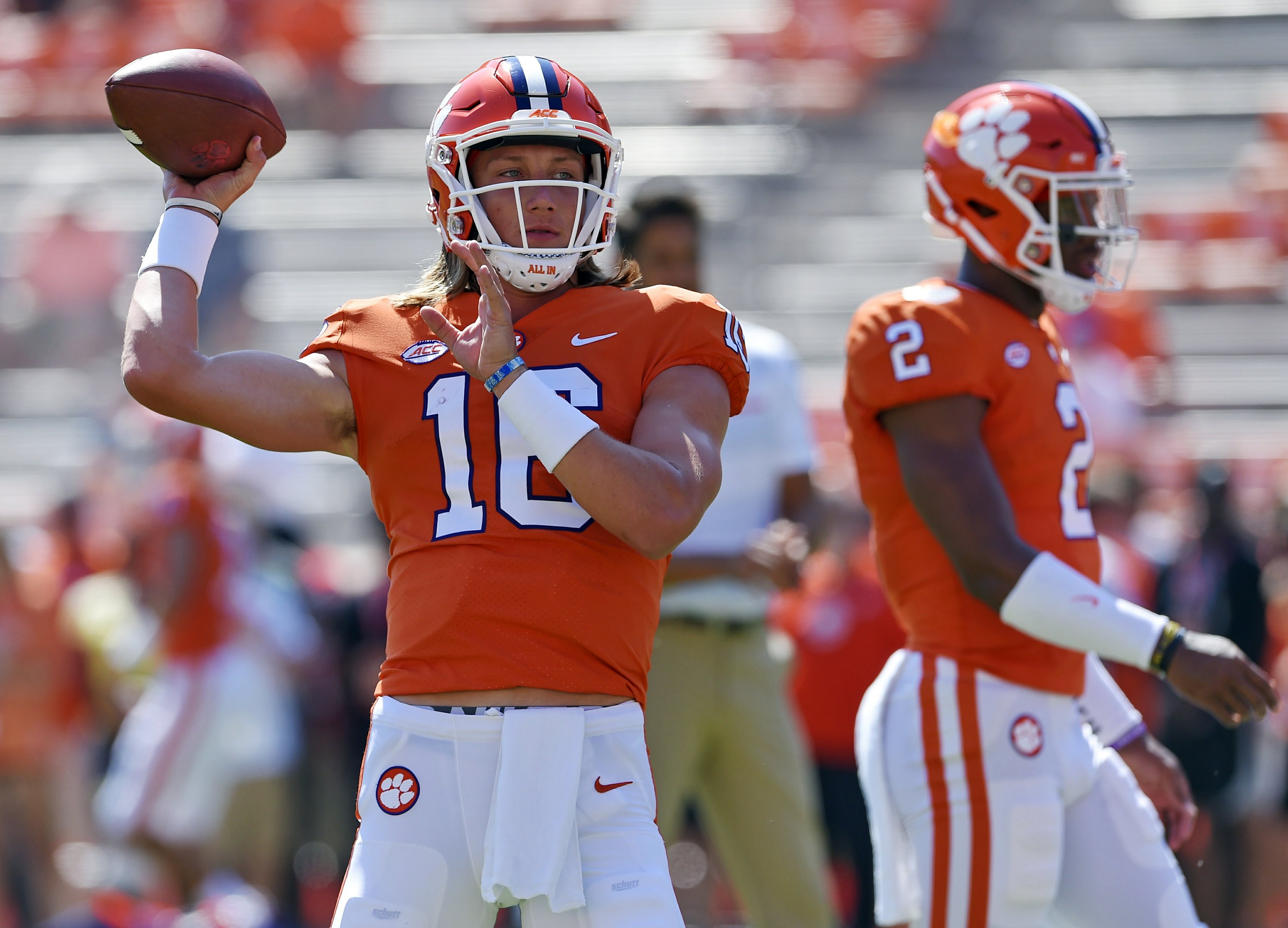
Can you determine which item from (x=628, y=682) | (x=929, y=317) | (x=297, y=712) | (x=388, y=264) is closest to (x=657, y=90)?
(x=388, y=264)

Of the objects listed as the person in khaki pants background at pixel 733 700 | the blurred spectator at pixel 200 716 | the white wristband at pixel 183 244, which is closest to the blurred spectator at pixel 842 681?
the blurred spectator at pixel 200 716

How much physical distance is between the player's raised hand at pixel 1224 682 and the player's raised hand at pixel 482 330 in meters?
1.43

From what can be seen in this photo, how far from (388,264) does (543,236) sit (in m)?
9.79

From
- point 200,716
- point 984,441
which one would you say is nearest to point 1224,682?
point 984,441

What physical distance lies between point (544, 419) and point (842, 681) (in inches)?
176

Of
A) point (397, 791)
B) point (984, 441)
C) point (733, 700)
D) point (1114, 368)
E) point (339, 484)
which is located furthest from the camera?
point (339, 484)

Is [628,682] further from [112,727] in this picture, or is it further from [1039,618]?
[112,727]

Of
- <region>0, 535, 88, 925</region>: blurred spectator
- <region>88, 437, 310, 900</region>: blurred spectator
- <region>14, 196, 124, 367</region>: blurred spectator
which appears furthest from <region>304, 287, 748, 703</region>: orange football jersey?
<region>14, 196, 124, 367</region>: blurred spectator

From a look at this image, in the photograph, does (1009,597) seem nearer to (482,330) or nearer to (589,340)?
(589,340)

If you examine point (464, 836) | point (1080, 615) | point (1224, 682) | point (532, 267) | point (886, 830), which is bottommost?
point (886, 830)

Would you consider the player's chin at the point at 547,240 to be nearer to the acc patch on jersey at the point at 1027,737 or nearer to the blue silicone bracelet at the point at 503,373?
the blue silicone bracelet at the point at 503,373

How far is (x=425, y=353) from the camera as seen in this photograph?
2725mm

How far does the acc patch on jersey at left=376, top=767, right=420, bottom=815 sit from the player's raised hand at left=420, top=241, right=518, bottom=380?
2.01 ft

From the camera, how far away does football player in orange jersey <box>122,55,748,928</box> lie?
254cm
